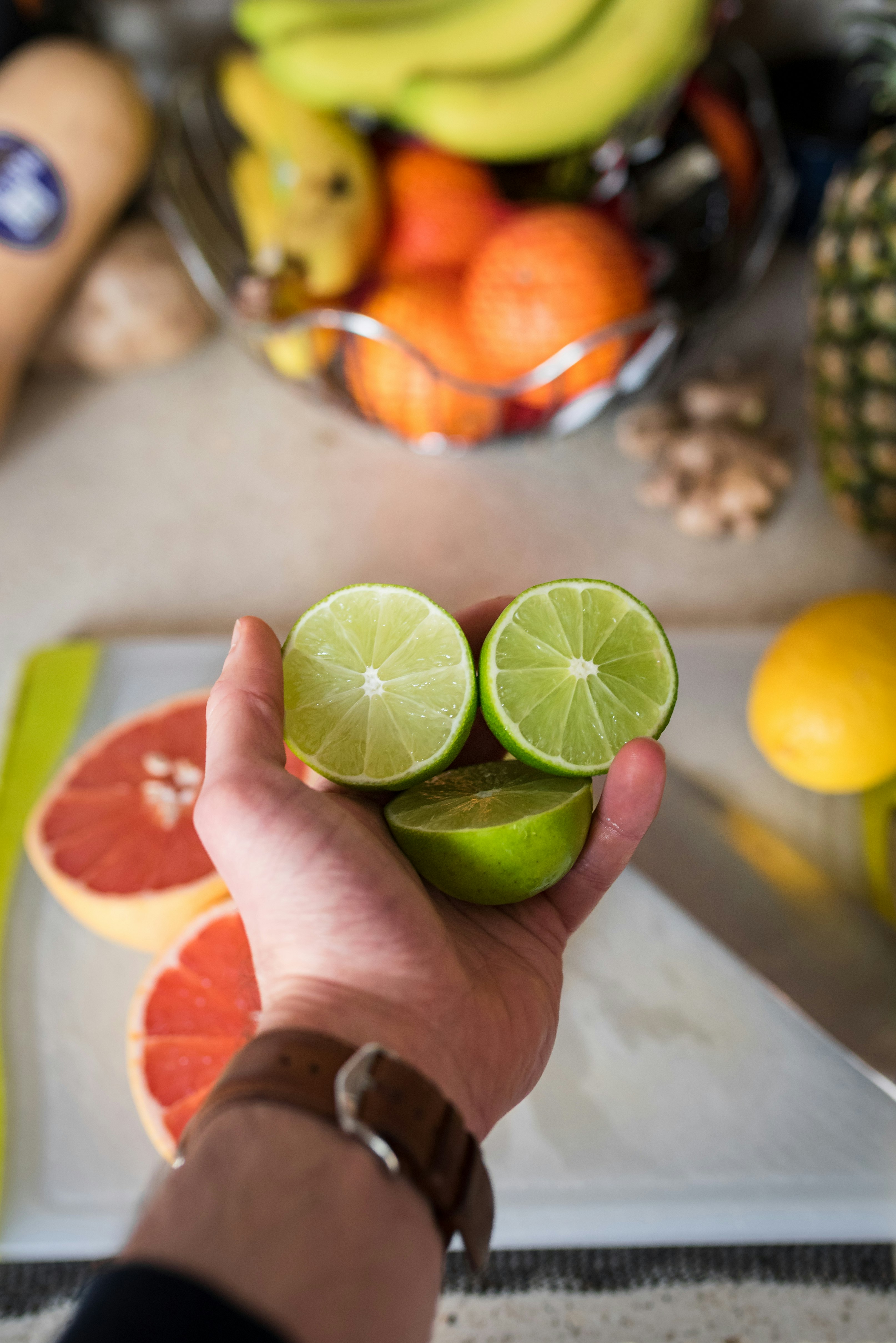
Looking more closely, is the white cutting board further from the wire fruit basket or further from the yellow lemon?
the wire fruit basket

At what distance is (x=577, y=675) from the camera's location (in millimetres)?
621

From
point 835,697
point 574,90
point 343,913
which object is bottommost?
point 835,697

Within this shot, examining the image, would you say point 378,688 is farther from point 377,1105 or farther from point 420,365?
point 420,365

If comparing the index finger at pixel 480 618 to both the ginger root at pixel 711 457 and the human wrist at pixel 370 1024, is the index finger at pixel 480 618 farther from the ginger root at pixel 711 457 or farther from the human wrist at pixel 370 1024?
the ginger root at pixel 711 457

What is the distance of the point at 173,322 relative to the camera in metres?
1.31

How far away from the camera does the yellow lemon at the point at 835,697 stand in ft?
2.68

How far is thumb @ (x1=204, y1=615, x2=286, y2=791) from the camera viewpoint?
570mm

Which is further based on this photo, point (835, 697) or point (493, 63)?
point (493, 63)

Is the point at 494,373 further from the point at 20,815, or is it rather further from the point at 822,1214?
the point at 822,1214

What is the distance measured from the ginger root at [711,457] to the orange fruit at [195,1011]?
2.46ft

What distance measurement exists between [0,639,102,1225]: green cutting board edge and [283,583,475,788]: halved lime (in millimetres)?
493

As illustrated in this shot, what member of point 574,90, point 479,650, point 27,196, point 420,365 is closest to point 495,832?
point 479,650

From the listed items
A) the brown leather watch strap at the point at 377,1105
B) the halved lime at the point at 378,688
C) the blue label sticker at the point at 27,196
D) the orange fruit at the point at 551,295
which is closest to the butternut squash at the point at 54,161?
the blue label sticker at the point at 27,196

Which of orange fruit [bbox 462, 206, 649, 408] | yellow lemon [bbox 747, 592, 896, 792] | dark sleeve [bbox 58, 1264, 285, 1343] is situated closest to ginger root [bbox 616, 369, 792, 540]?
orange fruit [bbox 462, 206, 649, 408]
